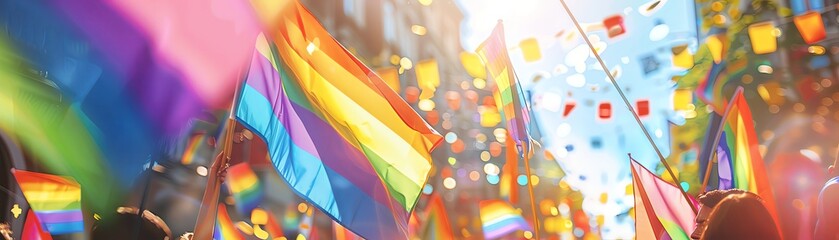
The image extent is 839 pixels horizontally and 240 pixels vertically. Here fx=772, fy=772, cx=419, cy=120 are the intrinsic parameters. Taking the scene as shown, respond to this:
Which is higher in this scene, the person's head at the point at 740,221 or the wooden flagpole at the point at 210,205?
the wooden flagpole at the point at 210,205

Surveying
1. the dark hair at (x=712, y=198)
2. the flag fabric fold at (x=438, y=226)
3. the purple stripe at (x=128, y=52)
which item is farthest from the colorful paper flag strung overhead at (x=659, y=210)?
the purple stripe at (x=128, y=52)

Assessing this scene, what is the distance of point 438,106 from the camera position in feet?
82.3

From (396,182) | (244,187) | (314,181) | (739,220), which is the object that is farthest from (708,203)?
(244,187)

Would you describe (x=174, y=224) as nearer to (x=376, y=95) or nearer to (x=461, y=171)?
(x=376, y=95)

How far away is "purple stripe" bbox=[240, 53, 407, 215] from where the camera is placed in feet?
16.5

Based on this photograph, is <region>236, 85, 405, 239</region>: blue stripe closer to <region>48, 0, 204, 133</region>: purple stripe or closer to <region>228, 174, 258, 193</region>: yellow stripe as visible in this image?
<region>48, 0, 204, 133</region>: purple stripe

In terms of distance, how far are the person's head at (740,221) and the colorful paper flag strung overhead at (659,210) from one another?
327cm

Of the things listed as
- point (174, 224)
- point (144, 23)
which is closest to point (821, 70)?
point (174, 224)

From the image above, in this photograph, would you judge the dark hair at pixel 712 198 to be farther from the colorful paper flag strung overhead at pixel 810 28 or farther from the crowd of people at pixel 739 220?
the colorful paper flag strung overhead at pixel 810 28

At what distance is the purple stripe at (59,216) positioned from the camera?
544cm

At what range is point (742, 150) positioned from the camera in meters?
7.17

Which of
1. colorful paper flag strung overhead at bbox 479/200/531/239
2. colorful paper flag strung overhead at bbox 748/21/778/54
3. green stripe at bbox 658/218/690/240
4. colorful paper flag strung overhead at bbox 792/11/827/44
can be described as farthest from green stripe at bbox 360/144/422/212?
colorful paper flag strung overhead at bbox 792/11/827/44

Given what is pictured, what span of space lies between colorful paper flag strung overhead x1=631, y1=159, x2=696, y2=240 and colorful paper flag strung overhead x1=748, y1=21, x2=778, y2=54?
38.2ft

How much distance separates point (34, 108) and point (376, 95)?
411 cm
